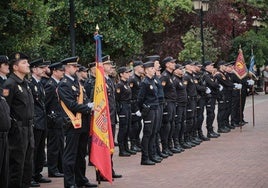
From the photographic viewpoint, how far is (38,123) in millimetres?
12367

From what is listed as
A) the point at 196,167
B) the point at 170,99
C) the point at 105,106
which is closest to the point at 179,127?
the point at 170,99

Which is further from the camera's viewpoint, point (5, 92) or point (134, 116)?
point (134, 116)

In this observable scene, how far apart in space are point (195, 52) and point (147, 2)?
1068 cm

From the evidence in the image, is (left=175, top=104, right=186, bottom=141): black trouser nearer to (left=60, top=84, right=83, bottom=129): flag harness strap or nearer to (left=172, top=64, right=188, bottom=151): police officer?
(left=172, top=64, right=188, bottom=151): police officer

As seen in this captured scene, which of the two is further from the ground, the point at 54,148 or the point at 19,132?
the point at 19,132

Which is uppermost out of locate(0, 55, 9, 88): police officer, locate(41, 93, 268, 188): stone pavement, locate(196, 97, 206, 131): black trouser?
locate(0, 55, 9, 88): police officer

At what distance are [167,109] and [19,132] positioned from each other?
593 cm

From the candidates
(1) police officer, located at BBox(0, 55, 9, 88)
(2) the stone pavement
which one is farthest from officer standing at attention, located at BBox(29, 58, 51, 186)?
(1) police officer, located at BBox(0, 55, 9, 88)

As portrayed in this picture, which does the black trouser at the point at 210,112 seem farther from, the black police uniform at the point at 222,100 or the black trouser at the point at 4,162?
the black trouser at the point at 4,162

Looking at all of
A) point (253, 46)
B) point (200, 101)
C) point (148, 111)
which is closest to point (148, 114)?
point (148, 111)

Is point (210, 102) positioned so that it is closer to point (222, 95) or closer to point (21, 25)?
point (222, 95)

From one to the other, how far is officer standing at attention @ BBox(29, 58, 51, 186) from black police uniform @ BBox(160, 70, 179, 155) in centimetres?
389

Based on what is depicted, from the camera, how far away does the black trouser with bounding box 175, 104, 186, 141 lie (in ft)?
55.0

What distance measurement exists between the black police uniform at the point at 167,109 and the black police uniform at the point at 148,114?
3.92 feet
